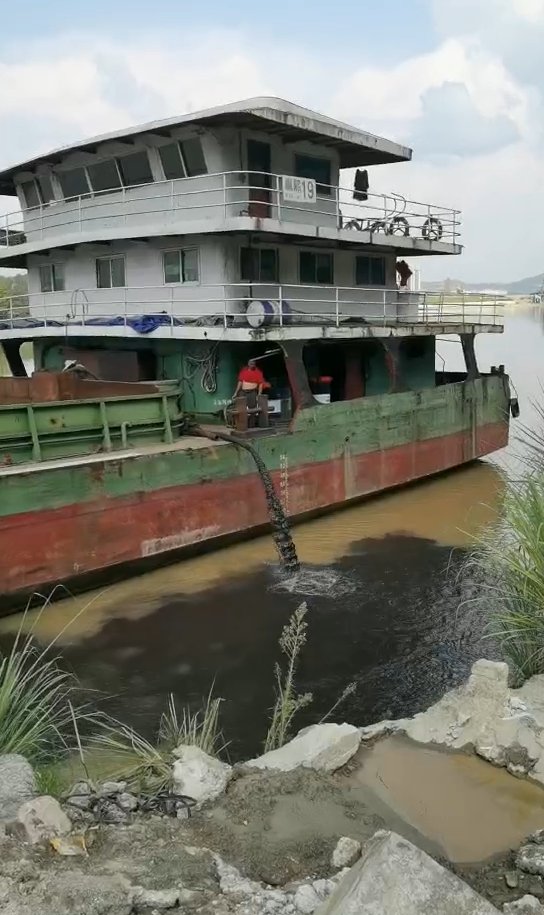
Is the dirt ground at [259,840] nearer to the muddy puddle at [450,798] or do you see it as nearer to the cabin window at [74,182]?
the muddy puddle at [450,798]

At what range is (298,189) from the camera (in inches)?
590

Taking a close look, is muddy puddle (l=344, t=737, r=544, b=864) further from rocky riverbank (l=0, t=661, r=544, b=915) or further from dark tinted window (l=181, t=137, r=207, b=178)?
dark tinted window (l=181, t=137, r=207, b=178)

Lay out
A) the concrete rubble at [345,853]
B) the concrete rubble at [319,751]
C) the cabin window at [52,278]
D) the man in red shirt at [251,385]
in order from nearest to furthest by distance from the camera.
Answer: the concrete rubble at [345,853]
the concrete rubble at [319,751]
the man in red shirt at [251,385]
the cabin window at [52,278]

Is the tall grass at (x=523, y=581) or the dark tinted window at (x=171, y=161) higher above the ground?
the dark tinted window at (x=171, y=161)

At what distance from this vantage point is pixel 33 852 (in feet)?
12.3

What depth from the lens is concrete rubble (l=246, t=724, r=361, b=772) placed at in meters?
4.97

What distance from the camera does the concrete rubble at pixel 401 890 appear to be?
2.98m

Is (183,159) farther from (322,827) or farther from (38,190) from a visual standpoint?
(322,827)

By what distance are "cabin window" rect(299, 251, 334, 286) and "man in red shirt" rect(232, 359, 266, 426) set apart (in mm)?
3579

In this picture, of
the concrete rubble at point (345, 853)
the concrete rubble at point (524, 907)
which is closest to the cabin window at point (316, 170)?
the concrete rubble at point (345, 853)

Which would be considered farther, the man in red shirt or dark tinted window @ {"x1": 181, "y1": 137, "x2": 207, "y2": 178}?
dark tinted window @ {"x1": 181, "y1": 137, "x2": 207, "y2": 178}

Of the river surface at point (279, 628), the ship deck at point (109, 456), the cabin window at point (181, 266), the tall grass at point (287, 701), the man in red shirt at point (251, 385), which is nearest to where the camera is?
the tall grass at point (287, 701)

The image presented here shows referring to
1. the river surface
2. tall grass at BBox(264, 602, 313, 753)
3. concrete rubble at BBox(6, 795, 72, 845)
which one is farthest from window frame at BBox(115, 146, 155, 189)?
concrete rubble at BBox(6, 795, 72, 845)

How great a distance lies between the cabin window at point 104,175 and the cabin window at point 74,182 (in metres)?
0.24
